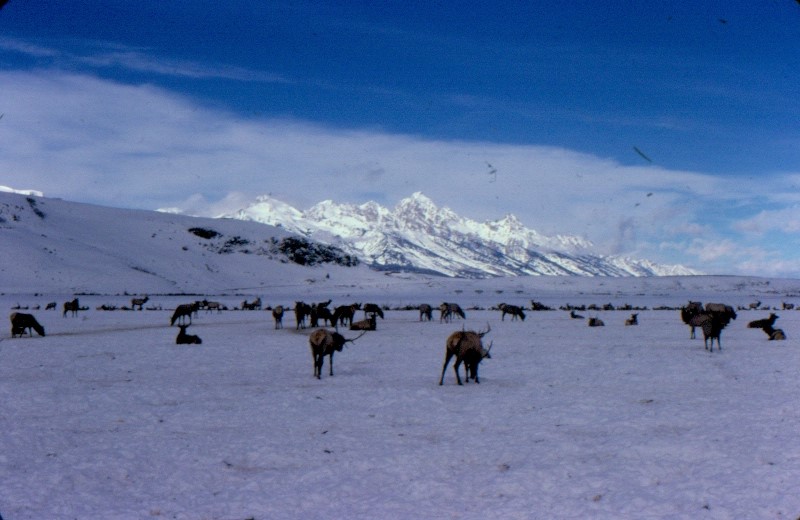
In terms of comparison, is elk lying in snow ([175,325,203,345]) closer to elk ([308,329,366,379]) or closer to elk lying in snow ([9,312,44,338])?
elk lying in snow ([9,312,44,338])

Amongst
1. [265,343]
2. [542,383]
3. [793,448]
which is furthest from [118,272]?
[793,448]

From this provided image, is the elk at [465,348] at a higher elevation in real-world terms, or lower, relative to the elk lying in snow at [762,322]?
lower

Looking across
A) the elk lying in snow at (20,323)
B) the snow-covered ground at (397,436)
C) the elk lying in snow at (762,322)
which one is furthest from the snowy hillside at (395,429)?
the elk lying in snow at (762,322)


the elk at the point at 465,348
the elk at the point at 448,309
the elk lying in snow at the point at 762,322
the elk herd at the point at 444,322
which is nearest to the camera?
the elk at the point at 465,348

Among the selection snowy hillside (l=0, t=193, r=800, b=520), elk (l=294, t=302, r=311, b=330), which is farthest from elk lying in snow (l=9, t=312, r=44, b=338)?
elk (l=294, t=302, r=311, b=330)

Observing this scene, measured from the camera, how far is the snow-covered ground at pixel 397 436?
8367 mm

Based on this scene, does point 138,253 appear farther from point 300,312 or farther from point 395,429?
point 395,429

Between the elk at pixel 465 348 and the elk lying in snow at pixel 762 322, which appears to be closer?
the elk at pixel 465 348

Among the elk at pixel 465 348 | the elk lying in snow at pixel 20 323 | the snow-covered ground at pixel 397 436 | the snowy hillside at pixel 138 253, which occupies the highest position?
the snowy hillside at pixel 138 253

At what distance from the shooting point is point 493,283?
118125mm

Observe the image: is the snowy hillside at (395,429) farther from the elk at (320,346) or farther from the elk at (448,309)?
the elk at (448,309)

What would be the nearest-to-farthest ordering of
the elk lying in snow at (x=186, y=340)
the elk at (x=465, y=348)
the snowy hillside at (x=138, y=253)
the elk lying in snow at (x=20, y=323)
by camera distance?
the elk at (x=465, y=348) → the elk lying in snow at (x=186, y=340) → the elk lying in snow at (x=20, y=323) → the snowy hillside at (x=138, y=253)

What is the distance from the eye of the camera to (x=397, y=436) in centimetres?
1163

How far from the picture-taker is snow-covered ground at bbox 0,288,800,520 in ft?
27.5
